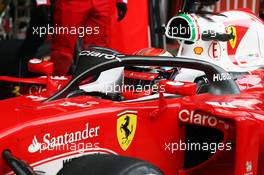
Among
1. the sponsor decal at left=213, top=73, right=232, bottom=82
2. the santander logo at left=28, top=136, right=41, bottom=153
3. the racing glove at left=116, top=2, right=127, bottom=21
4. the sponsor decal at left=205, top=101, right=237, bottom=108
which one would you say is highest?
the racing glove at left=116, top=2, right=127, bottom=21

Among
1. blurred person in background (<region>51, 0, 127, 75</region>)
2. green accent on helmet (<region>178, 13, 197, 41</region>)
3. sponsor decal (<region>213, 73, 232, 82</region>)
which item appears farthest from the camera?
blurred person in background (<region>51, 0, 127, 75</region>)

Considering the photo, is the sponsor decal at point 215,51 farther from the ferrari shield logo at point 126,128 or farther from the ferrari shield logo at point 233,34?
the ferrari shield logo at point 126,128

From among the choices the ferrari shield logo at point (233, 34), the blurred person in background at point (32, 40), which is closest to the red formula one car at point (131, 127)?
the ferrari shield logo at point (233, 34)

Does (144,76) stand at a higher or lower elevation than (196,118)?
higher

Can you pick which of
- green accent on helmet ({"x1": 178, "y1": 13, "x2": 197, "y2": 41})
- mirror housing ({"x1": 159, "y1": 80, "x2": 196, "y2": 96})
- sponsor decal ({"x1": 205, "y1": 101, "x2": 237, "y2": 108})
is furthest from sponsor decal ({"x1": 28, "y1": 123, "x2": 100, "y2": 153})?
green accent on helmet ({"x1": 178, "y1": 13, "x2": 197, "y2": 41})

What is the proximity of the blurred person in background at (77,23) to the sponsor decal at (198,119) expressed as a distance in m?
2.42

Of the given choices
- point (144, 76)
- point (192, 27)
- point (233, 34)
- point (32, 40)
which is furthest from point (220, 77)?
point (32, 40)

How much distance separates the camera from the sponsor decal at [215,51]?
455 centimetres

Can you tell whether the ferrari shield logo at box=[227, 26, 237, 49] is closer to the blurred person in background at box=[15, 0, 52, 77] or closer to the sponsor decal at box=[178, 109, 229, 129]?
the sponsor decal at box=[178, 109, 229, 129]

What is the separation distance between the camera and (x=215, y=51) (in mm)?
4570

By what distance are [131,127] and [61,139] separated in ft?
1.25

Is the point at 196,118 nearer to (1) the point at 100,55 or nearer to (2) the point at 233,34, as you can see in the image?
(1) the point at 100,55

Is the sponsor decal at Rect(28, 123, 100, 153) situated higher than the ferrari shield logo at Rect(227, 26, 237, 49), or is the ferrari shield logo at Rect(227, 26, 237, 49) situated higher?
the ferrari shield logo at Rect(227, 26, 237, 49)

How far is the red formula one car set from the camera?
9.69 ft
